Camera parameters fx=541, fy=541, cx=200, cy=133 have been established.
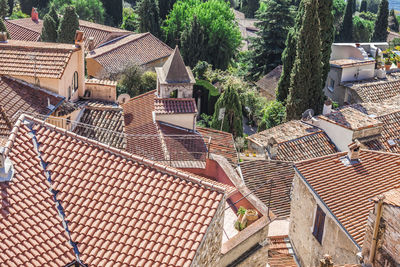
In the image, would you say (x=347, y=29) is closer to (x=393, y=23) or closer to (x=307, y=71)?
(x=393, y=23)

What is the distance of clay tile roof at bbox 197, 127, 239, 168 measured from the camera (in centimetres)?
2262

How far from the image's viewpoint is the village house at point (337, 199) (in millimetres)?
14992

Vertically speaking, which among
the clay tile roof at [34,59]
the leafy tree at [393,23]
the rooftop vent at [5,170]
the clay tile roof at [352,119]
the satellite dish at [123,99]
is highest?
the rooftop vent at [5,170]

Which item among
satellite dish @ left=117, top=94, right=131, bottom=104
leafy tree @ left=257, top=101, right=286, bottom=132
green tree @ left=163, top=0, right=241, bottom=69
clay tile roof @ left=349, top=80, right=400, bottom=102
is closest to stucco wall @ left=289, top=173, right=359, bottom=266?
satellite dish @ left=117, top=94, right=131, bottom=104

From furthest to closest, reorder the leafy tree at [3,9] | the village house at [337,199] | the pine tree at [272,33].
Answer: the leafy tree at [3,9] < the pine tree at [272,33] < the village house at [337,199]

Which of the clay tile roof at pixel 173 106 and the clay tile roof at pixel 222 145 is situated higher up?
the clay tile roof at pixel 173 106

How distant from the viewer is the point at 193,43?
2005 inches

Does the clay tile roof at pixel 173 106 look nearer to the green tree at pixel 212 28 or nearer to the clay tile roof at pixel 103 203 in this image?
the clay tile roof at pixel 103 203

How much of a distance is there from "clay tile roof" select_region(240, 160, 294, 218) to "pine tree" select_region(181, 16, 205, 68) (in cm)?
2875

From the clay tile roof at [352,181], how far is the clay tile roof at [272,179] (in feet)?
15.7

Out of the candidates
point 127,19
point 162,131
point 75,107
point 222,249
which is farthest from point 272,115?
point 127,19

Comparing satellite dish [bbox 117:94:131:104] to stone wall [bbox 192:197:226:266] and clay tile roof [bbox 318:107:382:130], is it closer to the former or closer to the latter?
clay tile roof [bbox 318:107:382:130]

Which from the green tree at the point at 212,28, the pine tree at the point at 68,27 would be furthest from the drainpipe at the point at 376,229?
the green tree at the point at 212,28

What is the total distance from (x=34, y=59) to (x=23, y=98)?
2372 mm
